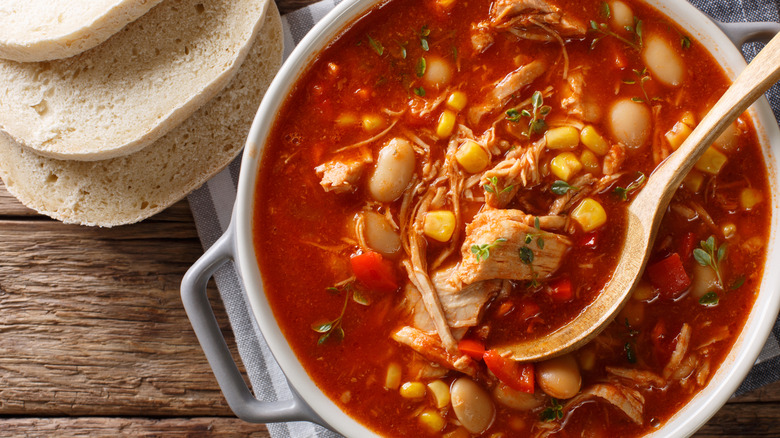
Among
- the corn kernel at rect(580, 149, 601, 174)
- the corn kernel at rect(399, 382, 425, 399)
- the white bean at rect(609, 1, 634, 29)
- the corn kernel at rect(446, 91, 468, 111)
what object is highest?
the white bean at rect(609, 1, 634, 29)

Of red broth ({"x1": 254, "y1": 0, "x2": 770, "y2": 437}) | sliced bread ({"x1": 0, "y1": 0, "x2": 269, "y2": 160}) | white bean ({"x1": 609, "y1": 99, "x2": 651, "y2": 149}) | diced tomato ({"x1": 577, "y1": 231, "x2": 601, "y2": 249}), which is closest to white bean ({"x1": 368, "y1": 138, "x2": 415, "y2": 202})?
red broth ({"x1": 254, "y1": 0, "x2": 770, "y2": 437})

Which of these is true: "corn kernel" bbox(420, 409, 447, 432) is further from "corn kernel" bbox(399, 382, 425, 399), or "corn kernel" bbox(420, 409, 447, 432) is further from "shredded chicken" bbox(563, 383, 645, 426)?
"shredded chicken" bbox(563, 383, 645, 426)

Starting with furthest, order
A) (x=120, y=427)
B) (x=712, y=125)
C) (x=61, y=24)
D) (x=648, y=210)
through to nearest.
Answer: (x=120, y=427) → (x=61, y=24) → (x=648, y=210) → (x=712, y=125)

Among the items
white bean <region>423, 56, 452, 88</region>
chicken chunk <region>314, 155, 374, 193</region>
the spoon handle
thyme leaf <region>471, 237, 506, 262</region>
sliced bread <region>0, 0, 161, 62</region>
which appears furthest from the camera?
sliced bread <region>0, 0, 161, 62</region>

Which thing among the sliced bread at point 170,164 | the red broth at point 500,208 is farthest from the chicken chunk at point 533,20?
the sliced bread at point 170,164

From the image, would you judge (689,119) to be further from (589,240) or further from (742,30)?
(589,240)

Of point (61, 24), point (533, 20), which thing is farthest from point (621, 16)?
point (61, 24)

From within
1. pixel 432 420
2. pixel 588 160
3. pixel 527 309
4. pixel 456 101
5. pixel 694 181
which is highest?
pixel 456 101

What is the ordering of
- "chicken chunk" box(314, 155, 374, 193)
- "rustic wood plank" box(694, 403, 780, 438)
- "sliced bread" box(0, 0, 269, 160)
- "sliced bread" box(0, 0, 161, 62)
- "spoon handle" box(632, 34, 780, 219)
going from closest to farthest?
"spoon handle" box(632, 34, 780, 219) < "chicken chunk" box(314, 155, 374, 193) < "sliced bread" box(0, 0, 161, 62) < "sliced bread" box(0, 0, 269, 160) < "rustic wood plank" box(694, 403, 780, 438)
